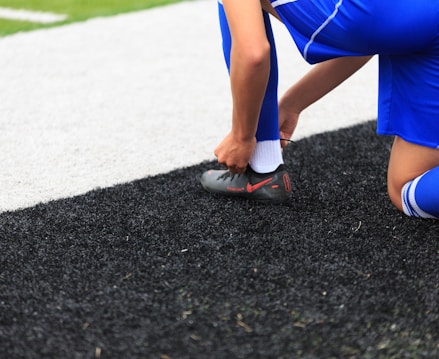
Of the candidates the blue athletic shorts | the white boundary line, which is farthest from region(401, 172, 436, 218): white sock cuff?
the white boundary line

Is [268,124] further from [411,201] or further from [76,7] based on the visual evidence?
[76,7]

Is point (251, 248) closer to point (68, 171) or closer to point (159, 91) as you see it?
point (68, 171)

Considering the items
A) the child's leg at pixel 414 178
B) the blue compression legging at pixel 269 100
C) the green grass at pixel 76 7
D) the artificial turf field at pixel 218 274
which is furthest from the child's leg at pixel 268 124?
the green grass at pixel 76 7

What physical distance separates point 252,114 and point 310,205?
13.7 inches

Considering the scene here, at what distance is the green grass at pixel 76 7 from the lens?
3993 millimetres

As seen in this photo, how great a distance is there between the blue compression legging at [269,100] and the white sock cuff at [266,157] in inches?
0.7

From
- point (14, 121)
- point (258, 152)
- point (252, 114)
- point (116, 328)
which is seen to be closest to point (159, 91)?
point (14, 121)

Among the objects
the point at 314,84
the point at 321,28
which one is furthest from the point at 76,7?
the point at 321,28

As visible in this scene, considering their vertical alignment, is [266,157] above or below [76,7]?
above

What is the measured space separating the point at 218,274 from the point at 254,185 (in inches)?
16.9

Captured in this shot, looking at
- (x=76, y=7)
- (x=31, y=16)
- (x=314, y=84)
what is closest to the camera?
(x=314, y=84)

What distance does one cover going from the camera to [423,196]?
5.82ft

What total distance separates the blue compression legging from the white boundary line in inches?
92.8

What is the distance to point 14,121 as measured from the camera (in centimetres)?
268
